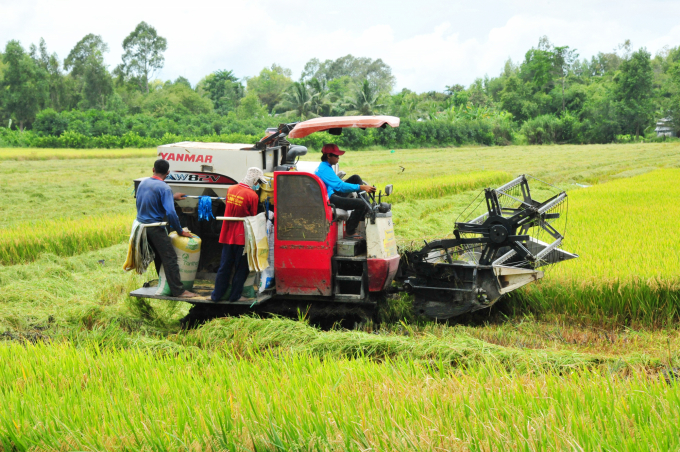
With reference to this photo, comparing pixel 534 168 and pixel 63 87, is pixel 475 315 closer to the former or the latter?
pixel 534 168

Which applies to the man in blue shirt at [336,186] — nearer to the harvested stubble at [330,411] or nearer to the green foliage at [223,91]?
the harvested stubble at [330,411]

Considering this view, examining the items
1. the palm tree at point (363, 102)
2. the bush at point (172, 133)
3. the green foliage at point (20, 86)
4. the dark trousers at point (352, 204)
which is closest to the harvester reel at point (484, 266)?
the dark trousers at point (352, 204)

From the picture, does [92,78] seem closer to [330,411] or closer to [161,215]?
[161,215]

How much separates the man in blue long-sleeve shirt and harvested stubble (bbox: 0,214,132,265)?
508 centimetres

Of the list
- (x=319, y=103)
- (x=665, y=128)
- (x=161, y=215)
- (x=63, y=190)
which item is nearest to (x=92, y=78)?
(x=319, y=103)

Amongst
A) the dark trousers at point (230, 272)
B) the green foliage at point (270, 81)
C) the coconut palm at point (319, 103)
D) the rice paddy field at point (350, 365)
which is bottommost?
the rice paddy field at point (350, 365)

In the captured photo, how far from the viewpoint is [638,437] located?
2.95 meters

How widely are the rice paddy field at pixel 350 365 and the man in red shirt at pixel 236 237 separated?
40 centimetres

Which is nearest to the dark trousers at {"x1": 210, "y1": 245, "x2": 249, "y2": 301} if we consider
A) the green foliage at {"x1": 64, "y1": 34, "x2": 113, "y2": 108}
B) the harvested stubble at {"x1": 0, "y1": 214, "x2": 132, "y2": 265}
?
the harvested stubble at {"x1": 0, "y1": 214, "x2": 132, "y2": 265}

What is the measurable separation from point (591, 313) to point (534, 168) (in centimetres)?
2181

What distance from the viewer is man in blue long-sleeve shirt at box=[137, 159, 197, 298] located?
653 cm

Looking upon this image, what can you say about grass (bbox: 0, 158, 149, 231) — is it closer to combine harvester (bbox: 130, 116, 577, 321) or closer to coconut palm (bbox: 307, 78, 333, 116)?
combine harvester (bbox: 130, 116, 577, 321)

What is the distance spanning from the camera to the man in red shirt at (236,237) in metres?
6.36

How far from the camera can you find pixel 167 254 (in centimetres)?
670
